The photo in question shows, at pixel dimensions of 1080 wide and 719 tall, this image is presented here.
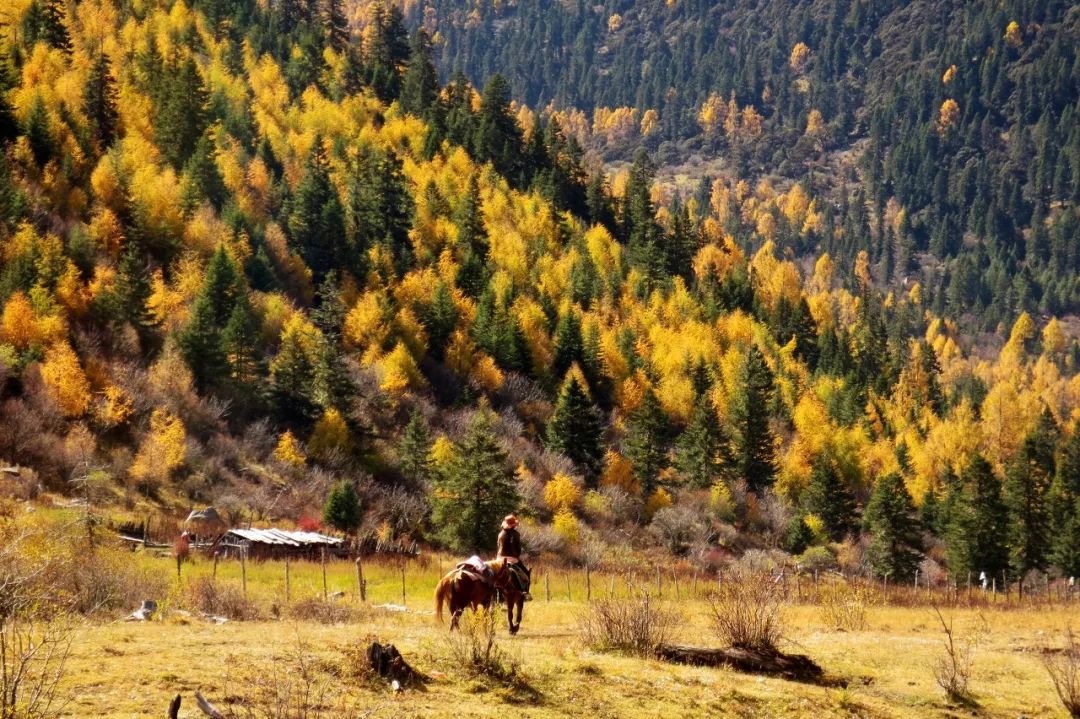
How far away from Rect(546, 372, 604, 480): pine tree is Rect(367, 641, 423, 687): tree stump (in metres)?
61.8

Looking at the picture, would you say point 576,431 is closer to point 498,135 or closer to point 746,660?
point 498,135

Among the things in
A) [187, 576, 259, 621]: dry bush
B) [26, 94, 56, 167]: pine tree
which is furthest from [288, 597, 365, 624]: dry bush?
[26, 94, 56, 167]: pine tree

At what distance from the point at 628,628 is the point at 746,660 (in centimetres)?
235

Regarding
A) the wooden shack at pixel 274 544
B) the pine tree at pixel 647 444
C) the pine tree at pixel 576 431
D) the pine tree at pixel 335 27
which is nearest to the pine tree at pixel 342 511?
the wooden shack at pixel 274 544

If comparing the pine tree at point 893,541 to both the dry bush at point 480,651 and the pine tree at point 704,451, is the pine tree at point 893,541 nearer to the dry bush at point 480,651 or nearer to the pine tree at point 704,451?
the pine tree at point 704,451

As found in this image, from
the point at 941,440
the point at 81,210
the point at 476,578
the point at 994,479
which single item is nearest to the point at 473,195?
the point at 81,210

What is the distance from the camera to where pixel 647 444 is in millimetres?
78312

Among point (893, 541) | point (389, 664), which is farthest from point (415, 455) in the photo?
point (389, 664)

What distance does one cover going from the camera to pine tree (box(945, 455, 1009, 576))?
207 feet

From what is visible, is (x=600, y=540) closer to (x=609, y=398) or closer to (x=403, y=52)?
(x=609, y=398)

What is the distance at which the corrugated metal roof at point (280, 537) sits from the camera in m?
43.0

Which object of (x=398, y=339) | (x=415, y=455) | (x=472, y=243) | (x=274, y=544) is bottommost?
(x=274, y=544)

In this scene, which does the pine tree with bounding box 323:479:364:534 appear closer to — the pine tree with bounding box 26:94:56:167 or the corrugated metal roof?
the corrugated metal roof

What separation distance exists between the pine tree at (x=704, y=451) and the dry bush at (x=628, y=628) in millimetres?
62970
